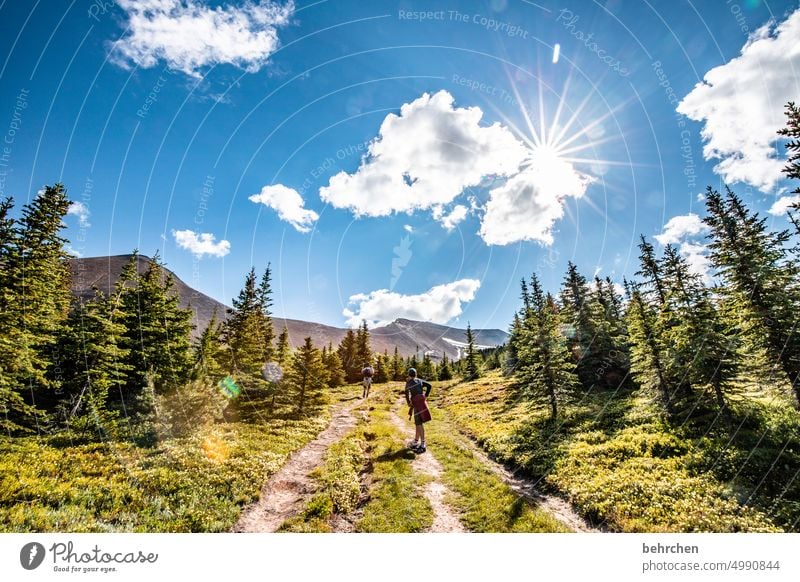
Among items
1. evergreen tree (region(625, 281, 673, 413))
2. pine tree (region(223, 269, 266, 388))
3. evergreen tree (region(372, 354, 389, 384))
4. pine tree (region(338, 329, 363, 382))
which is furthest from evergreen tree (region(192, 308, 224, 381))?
evergreen tree (region(372, 354, 389, 384))

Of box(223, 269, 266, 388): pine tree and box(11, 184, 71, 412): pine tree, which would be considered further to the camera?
box(223, 269, 266, 388): pine tree

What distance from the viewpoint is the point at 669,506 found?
374 inches

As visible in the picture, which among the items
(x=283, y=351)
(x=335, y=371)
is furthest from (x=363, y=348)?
(x=283, y=351)

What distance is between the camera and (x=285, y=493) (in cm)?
1002

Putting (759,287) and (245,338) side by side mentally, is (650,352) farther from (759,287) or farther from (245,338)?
(245,338)

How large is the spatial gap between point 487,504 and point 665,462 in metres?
10.2

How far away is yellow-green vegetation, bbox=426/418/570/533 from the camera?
25.9 feet

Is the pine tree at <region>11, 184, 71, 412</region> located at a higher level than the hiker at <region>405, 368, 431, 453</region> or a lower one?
higher

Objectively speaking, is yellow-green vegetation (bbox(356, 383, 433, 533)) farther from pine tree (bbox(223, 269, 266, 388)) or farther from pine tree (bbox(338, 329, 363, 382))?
pine tree (bbox(338, 329, 363, 382))

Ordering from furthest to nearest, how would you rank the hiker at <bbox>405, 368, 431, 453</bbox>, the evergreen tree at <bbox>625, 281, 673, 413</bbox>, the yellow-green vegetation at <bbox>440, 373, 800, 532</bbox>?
the evergreen tree at <bbox>625, 281, 673, 413</bbox> < the hiker at <bbox>405, 368, 431, 453</bbox> < the yellow-green vegetation at <bbox>440, 373, 800, 532</bbox>

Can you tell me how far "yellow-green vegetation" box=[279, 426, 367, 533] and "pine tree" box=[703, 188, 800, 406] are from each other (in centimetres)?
2342

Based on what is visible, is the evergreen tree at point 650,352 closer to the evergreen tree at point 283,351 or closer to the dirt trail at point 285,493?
the dirt trail at point 285,493
